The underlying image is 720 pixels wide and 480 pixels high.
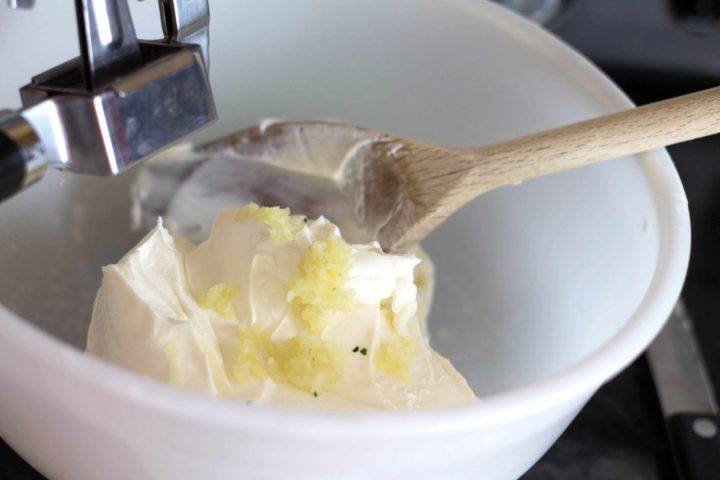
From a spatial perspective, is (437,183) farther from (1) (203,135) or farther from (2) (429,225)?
(1) (203,135)

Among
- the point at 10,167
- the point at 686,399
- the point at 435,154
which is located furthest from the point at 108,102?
the point at 686,399

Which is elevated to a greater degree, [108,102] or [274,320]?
[108,102]

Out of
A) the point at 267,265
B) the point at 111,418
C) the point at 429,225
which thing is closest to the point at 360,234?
the point at 429,225

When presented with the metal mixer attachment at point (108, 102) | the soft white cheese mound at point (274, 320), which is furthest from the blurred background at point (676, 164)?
the metal mixer attachment at point (108, 102)

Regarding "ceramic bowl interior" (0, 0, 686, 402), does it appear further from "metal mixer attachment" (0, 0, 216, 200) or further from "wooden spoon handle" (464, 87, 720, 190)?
"metal mixer attachment" (0, 0, 216, 200)

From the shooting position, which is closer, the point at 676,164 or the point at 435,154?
the point at 435,154

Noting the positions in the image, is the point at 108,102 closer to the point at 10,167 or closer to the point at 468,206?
the point at 10,167

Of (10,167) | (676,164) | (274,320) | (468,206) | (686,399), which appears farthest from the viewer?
(676,164)

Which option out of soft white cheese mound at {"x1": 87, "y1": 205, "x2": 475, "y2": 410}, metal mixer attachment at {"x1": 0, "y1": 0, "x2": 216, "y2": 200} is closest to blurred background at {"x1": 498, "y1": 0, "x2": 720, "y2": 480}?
soft white cheese mound at {"x1": 87, "y1": 205, "x2": 475, "y2": 410}
